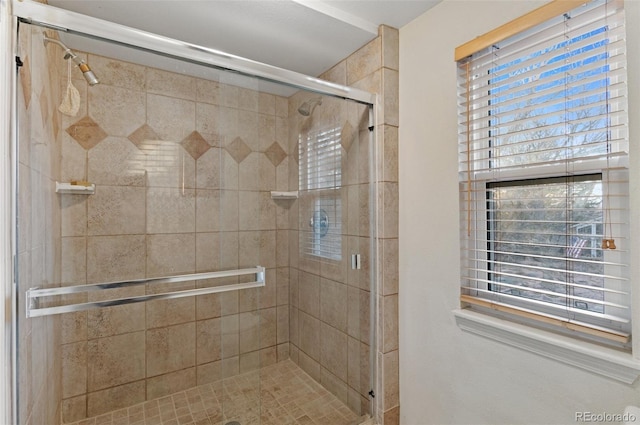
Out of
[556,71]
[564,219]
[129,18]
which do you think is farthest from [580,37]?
[129,18]

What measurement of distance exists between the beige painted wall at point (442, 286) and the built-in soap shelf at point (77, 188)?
66.8 inches

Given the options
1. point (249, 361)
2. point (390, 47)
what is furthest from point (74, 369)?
point (390, 47)

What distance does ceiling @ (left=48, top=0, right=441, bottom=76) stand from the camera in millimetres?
1470

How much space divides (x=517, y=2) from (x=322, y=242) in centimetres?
136

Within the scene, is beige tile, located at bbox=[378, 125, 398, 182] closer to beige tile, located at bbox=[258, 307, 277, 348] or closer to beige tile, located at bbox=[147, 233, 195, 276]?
beige tile, located at bbox=[258, 307, 277, 348]

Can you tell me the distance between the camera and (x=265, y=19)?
62.0 inches

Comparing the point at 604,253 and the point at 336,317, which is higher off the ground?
the point at 604,253

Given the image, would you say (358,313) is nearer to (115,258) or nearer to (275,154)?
(275,154)

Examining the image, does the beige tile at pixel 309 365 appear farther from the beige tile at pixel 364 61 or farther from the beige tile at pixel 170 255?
the beige tile at pixel 364 61

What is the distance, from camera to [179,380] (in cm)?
196

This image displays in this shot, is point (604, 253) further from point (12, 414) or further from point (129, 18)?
point (129, 18)

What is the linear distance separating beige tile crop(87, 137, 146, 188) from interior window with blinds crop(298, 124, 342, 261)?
0.97 metres

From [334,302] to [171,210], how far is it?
1149 mm

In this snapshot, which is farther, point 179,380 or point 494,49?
point 179,380
